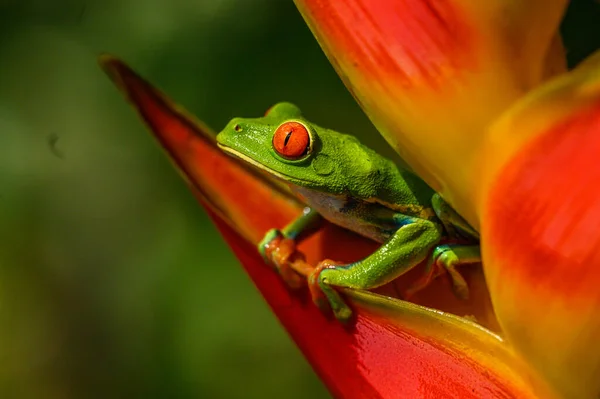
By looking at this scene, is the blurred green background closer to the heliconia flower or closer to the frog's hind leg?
the frog's hind leg

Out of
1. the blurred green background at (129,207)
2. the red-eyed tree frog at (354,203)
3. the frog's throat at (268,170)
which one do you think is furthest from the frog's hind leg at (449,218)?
the blurred green background at (129,207)

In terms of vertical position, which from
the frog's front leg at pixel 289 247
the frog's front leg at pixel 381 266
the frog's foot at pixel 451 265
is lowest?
the frog's foot at pixel 451 265

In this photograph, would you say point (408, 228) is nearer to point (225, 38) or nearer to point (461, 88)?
point (461, 88)

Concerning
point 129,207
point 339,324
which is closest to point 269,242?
point 339,324

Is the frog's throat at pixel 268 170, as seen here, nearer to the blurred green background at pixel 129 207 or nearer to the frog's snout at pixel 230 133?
the frog's snout at pixel 230 133

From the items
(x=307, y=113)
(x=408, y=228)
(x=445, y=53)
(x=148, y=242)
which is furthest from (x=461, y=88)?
(x=148, y=242)

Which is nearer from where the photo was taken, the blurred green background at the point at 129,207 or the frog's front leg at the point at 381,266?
the frog's front leg at the point at 381,266
